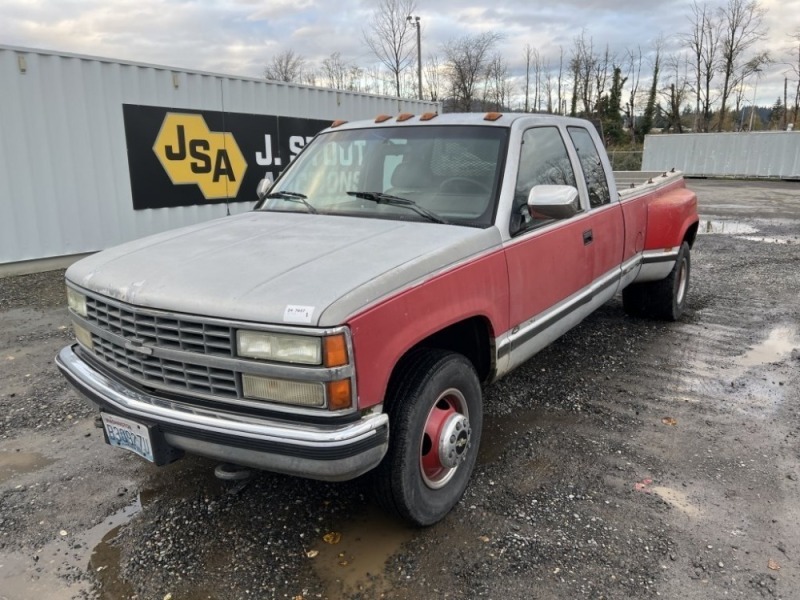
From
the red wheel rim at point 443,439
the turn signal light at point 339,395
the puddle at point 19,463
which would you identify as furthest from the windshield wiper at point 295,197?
the puddle at point 19,463

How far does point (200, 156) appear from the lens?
10289mm

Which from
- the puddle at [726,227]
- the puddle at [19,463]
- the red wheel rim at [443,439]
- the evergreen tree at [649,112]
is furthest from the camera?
the evergreen tree at [649,112]

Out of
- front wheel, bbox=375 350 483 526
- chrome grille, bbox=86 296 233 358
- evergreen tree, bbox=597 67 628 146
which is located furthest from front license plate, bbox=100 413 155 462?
evergreen tree, bbox=597 67 628 146

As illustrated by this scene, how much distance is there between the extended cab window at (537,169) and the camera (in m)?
3.48

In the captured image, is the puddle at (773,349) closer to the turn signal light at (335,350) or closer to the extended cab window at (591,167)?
the extended cab window at (591,167)

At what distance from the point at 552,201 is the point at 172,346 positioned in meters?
2.05

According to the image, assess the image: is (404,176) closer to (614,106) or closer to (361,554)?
(361,554)

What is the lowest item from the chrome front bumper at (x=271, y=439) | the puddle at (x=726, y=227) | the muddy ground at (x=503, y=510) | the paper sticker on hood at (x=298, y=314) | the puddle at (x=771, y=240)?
the muddy ground at (x=503, y=510)

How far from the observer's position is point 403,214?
11.2 ft

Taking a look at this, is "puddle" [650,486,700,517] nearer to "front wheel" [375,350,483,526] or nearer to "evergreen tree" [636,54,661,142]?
"front wheel" [375,350,483,526]

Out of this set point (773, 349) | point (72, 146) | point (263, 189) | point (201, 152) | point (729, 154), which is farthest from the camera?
point (729, 154)

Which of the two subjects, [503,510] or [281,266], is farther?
[503,510]

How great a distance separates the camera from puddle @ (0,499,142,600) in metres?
2.59

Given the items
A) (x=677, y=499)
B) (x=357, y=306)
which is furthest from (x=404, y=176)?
(x=677, y=499)
